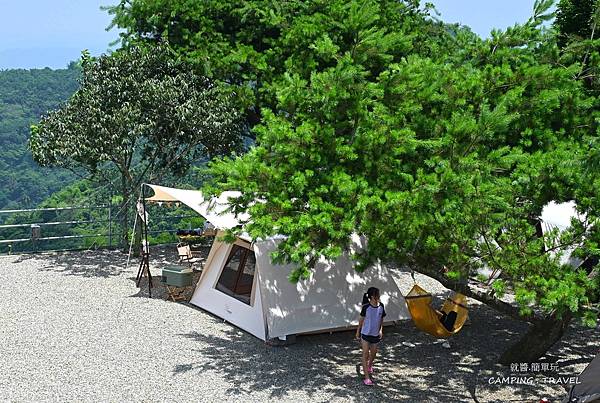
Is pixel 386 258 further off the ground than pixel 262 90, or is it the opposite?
pixel 262 90

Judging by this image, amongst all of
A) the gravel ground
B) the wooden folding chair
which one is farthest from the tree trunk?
the wooden folding chair

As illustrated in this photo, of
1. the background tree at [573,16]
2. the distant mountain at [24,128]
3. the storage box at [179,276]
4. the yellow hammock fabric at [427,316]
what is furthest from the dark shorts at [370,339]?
the distant mountain at [24,128]

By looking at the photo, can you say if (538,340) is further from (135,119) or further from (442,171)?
(135,119)

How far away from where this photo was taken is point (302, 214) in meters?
8.38

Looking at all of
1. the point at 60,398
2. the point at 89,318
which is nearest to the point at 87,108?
the point at 89,318

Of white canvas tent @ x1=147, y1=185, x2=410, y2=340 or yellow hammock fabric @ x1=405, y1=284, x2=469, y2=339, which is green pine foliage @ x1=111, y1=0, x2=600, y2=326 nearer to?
yellow hammock fabric @ x1=405, y1=284, x2=469, y2=339

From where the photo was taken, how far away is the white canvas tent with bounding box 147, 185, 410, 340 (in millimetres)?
10930

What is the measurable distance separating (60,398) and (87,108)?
26.8 ft

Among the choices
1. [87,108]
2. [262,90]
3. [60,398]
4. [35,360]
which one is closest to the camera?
[60,398]

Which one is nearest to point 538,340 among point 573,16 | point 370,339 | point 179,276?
point 370,339

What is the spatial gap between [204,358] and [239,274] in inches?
79.2

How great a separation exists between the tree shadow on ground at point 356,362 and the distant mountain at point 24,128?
4965 cm

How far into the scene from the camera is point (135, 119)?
50.0 ft

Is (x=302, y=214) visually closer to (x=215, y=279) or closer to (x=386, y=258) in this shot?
(x=386, y=258)
